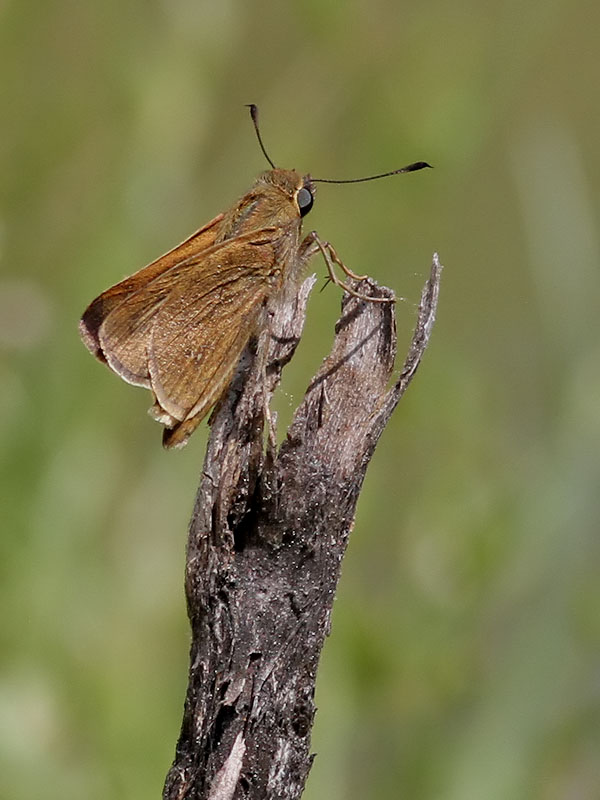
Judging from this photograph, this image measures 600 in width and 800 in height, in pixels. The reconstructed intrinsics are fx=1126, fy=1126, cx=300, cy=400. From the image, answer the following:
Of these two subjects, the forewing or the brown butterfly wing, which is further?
the brown butterfly wing

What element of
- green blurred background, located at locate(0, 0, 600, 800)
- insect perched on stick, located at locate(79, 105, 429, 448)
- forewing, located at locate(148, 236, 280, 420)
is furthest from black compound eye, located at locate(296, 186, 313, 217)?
green blurred background, located at locate(0, 0, 600, 800)

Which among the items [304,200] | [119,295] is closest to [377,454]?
[304,200]

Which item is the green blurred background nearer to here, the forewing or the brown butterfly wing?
the forewing

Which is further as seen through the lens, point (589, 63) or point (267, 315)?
point (589, 63)

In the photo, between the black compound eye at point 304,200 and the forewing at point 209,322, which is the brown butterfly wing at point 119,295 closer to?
the forewing at point 209,322

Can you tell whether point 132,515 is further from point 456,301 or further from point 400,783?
point 456,301

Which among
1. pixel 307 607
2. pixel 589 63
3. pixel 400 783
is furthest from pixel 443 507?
pixel 589 63
